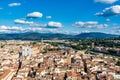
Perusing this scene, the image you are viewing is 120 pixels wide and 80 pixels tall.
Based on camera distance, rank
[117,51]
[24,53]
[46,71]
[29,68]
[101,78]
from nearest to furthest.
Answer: [101,78]
[46,71]
[29,68]
[24,53]
[117,51]

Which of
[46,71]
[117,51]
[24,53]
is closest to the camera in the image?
[46,71]

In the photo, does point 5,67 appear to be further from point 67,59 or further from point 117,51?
point 117,51

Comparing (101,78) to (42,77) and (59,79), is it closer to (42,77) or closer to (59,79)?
(59,79)

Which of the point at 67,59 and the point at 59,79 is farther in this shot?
the point at 67,59

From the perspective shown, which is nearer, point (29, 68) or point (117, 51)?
point (29, 68)

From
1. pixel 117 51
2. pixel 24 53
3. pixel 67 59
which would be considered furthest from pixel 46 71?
pixel 117 51

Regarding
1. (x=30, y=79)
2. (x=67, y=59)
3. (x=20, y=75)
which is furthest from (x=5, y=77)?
(x=67, y=59)

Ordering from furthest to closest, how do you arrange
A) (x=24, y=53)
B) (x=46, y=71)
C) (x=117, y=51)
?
(x=117, y=51) → (x=24, y=53) → (x=46, y=71)

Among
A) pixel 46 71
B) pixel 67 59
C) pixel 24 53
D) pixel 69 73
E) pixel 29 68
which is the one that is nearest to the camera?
pixel 69 73
